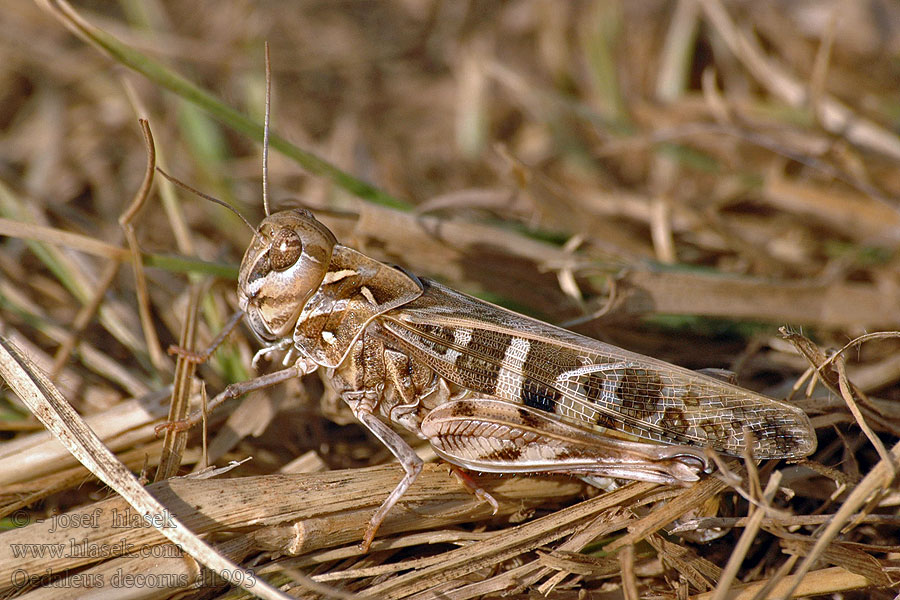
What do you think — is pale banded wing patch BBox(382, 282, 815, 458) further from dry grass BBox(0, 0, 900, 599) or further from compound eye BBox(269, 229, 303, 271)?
compound eye BBox(269, 229, 303, 271)

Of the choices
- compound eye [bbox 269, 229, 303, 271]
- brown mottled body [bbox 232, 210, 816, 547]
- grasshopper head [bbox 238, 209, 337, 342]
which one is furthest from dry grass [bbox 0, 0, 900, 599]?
compound eye [bbox 269, 229, 303, 271]

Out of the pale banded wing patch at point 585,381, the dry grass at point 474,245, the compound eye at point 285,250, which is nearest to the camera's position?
the dry grass at point 474,245

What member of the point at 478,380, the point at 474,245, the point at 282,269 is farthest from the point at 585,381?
the point at 282,269

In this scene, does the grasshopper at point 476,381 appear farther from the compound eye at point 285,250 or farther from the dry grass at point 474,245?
the dry grass at point 474,245

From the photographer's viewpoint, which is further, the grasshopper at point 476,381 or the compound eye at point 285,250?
the compound eye at point 285,250

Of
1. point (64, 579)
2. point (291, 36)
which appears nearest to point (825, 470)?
point (64, 579)

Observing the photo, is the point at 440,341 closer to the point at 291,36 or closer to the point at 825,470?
the point at 825,470

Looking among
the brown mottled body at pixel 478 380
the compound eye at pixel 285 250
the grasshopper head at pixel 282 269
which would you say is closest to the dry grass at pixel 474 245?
the brown mottled body at pixel 478 380
